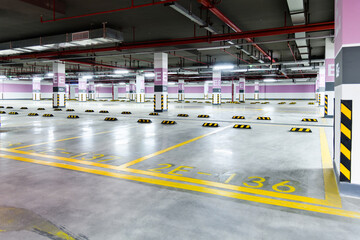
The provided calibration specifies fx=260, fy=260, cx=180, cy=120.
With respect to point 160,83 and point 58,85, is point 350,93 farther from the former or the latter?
point 58,85

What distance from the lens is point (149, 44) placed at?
598 inches

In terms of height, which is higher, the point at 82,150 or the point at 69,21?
the point at 69,21

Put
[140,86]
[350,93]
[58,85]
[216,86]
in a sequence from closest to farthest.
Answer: [350,93] → [58,85] → [216,86] → [140,86]

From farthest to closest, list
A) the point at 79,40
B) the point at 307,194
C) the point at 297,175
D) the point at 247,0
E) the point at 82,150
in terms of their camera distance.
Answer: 1. the point at 79,40
2. the point at 247,0
3. the point at 82,150
4. the point at 297,175
5. the point at 307,194

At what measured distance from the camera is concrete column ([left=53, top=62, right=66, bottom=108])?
27.1 metres

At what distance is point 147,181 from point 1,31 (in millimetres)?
15808

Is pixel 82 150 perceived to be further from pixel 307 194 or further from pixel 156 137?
pixel 307 194

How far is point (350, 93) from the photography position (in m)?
3.63

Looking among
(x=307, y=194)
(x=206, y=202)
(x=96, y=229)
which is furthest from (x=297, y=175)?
(x=96, y=229)

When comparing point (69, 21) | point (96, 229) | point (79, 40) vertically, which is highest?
point (69, 21)

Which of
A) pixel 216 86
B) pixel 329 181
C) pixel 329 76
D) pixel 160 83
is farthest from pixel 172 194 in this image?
pixel 216 86

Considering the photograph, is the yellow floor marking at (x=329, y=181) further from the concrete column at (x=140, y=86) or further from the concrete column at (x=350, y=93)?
the concrete column at (x=140, y=86)

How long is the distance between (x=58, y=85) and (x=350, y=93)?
28.3 meters

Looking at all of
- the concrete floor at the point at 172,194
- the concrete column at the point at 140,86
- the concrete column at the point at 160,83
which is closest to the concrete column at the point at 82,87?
the concrete column at the point at 140,86
